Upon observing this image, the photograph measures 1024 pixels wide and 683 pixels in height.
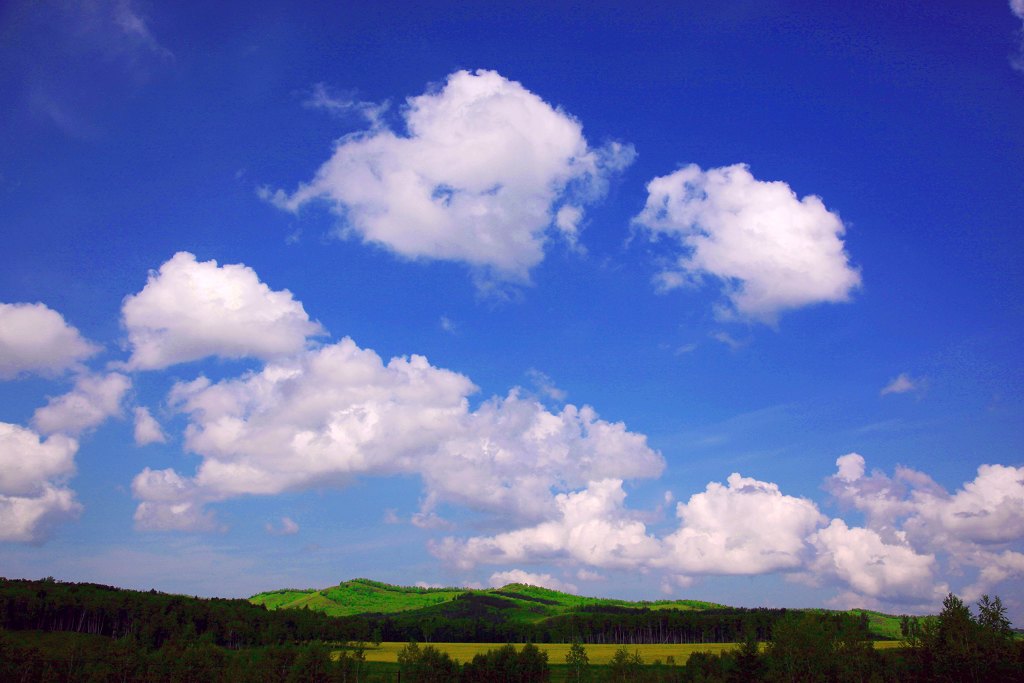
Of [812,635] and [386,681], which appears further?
[386,681]

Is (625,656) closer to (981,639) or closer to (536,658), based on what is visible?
(536,658)

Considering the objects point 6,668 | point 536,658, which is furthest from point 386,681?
point 6,668

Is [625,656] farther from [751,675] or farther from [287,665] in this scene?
[287,665]

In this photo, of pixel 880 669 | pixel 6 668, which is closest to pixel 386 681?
pixel 6 668

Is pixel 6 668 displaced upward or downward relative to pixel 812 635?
downward

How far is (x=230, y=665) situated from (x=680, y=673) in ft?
317

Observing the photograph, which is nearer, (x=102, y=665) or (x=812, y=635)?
(x=812, y=635)

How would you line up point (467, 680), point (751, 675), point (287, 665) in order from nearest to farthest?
point (751, 675), point (467, 680), point (287, 665)

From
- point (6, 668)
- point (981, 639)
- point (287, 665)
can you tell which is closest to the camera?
point (981, 639)

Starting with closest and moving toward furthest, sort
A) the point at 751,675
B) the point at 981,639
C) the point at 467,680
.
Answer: the point at 981,639 → the point at 751,675 → the point at 467,680

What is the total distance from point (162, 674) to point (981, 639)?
152 metres

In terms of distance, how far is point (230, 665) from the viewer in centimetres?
15775

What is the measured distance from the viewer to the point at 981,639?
107000 mm

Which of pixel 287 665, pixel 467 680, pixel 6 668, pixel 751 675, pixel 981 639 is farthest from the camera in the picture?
pixel 287 665
